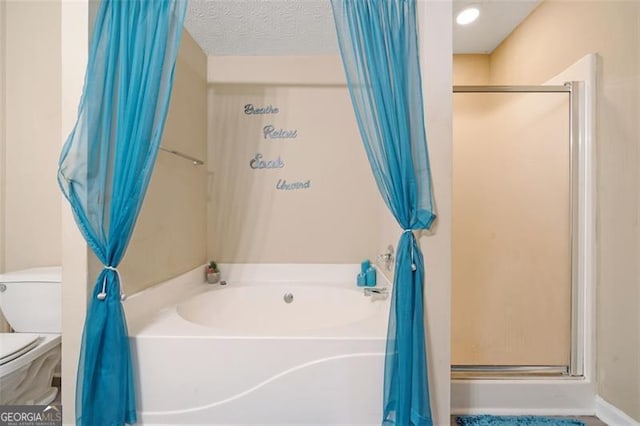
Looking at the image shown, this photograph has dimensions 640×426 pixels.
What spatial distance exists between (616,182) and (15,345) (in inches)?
122

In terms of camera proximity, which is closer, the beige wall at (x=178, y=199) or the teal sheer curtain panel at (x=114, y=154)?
the teal sheer curtain panel at (x=114, y=154)

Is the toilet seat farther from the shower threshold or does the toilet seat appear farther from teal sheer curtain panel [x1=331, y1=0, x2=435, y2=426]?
the shower threshold

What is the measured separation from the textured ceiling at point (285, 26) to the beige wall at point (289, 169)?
0.14m

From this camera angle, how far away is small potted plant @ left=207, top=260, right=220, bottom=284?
2.35 metres

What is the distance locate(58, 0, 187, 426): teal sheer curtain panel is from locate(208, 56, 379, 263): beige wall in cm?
113

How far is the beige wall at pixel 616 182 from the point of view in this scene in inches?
59.6

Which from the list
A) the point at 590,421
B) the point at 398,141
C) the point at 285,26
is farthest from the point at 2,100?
the point at 590,421

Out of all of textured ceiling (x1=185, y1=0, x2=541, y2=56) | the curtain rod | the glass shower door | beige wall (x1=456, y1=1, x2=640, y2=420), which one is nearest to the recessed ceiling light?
textured ceiling (x1=185, y1=0, x2=541, y2=56)

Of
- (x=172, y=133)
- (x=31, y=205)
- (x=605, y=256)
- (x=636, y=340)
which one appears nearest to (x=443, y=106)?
(x=605, y=256)

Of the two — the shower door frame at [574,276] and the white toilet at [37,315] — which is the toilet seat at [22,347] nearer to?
the white toilet at [37,315]

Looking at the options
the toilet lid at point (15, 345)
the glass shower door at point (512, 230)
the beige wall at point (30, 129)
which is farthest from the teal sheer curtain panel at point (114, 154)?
the glass shower door at point (512, 230)

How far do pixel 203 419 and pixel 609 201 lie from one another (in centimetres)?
232

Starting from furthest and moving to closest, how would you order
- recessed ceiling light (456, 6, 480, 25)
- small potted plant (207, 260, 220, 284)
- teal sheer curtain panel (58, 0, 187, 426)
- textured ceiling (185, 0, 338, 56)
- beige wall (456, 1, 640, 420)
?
small potted plant (207, 260, 220, 284) → recessed ceiling light (456, 6, 480, 25) → textured ceiling (185, 0, 338, 56) → beige wall (456, 1, 640, 420) → teal sheer curtain panel (58, 0, 187, 426)

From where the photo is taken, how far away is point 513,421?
162 cm
